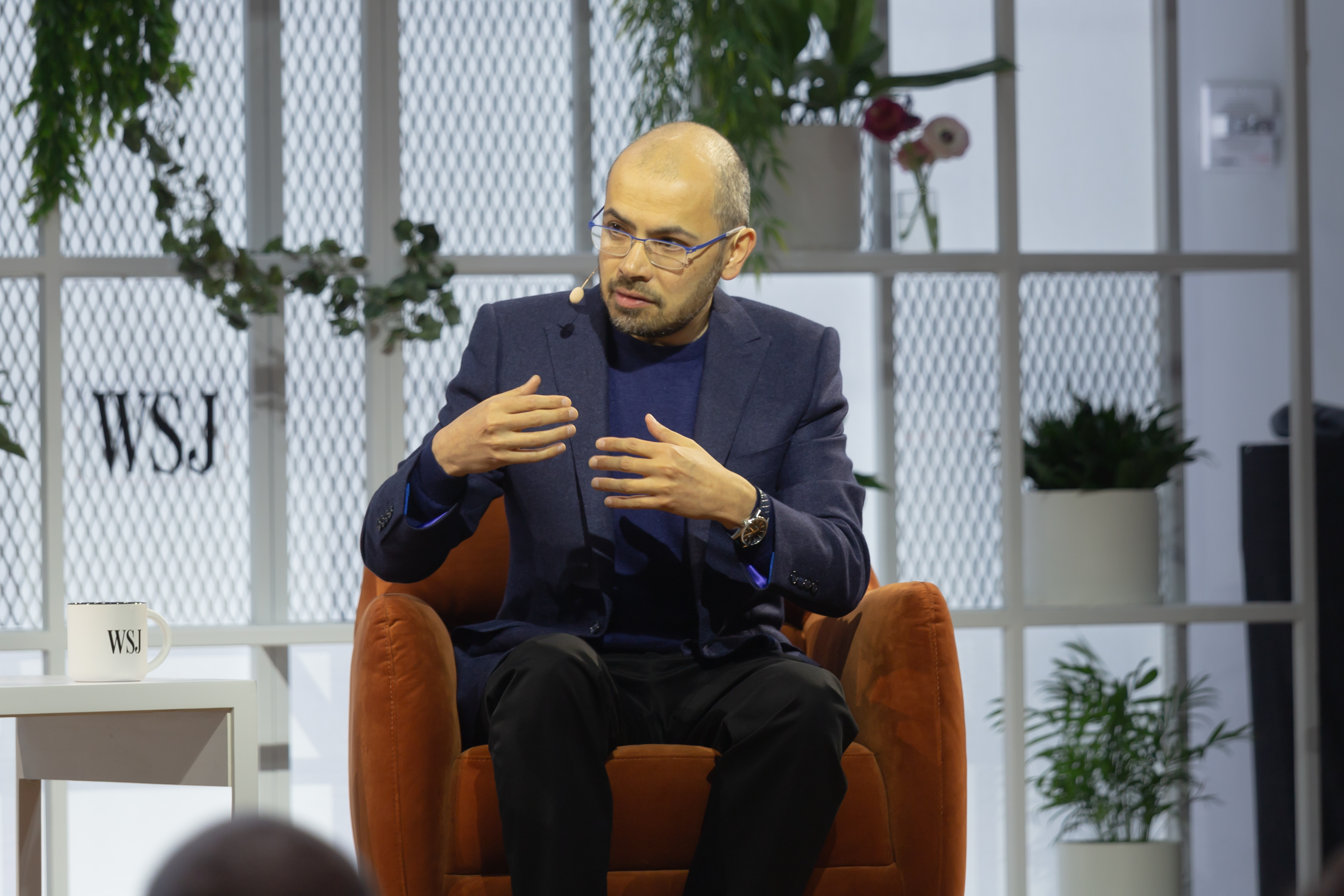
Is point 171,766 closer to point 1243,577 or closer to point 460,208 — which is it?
point 460,208

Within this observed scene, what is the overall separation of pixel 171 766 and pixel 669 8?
5.95ft

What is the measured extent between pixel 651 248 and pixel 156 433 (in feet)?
4.96

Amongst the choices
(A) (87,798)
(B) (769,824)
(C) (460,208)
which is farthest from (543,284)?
(B) (769,824)

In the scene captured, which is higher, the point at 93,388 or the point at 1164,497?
the point at 93,388

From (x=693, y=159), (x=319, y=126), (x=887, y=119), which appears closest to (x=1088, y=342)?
(x=887, y=119)

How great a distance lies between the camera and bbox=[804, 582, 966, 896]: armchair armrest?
5.19 feet

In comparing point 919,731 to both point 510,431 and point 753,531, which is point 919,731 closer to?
point 753,531

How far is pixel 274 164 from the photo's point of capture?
2.80m

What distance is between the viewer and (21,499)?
273cm

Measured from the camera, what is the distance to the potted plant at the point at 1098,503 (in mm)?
2758

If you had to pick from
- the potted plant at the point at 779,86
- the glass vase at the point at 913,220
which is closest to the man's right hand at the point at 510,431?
the potted plant at the point at 779,86

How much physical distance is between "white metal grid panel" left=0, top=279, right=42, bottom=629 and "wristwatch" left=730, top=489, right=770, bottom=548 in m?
1.84

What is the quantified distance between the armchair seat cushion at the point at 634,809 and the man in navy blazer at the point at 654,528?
1.8 inches

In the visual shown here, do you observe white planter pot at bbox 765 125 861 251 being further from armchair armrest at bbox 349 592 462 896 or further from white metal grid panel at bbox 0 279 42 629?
white metal grid panel at bbox 0 279 42 629
